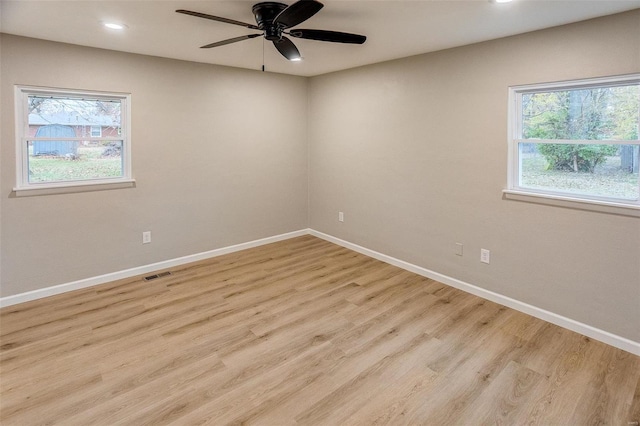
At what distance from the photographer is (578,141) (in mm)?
2908

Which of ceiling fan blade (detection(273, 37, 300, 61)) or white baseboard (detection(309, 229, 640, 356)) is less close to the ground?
ceiling fan blade (detection(273, 37, 300, 61))

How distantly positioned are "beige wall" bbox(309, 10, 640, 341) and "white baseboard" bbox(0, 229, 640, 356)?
6 centimetres

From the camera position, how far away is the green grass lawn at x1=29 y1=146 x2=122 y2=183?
11.5ft

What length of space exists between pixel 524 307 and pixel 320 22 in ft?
9.79

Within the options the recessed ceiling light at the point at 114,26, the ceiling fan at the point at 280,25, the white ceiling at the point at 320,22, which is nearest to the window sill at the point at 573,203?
the white ceiling at the point at 320,22

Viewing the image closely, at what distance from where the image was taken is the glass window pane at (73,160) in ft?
11.5

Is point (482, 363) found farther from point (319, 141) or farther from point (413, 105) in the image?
point (319, 141)

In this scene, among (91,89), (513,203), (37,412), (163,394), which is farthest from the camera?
(91,89)

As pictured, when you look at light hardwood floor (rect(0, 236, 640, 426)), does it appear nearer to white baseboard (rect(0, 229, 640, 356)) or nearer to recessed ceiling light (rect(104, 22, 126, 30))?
white baseboard (rect(0, 229, 640, 356))

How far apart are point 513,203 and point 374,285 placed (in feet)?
5.16

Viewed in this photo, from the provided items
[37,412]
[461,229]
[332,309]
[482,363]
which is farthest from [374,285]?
[37,412]

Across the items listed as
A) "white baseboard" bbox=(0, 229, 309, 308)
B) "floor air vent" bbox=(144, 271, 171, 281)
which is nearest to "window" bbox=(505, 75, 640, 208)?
"white baseboard" bbox=(0, 229, 309, 308)

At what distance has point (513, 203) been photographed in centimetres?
332

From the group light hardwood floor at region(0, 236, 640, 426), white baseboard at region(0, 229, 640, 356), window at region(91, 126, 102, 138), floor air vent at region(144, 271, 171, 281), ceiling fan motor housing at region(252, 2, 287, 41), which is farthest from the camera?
floor air vent at region(144, 271, 171, 281)
